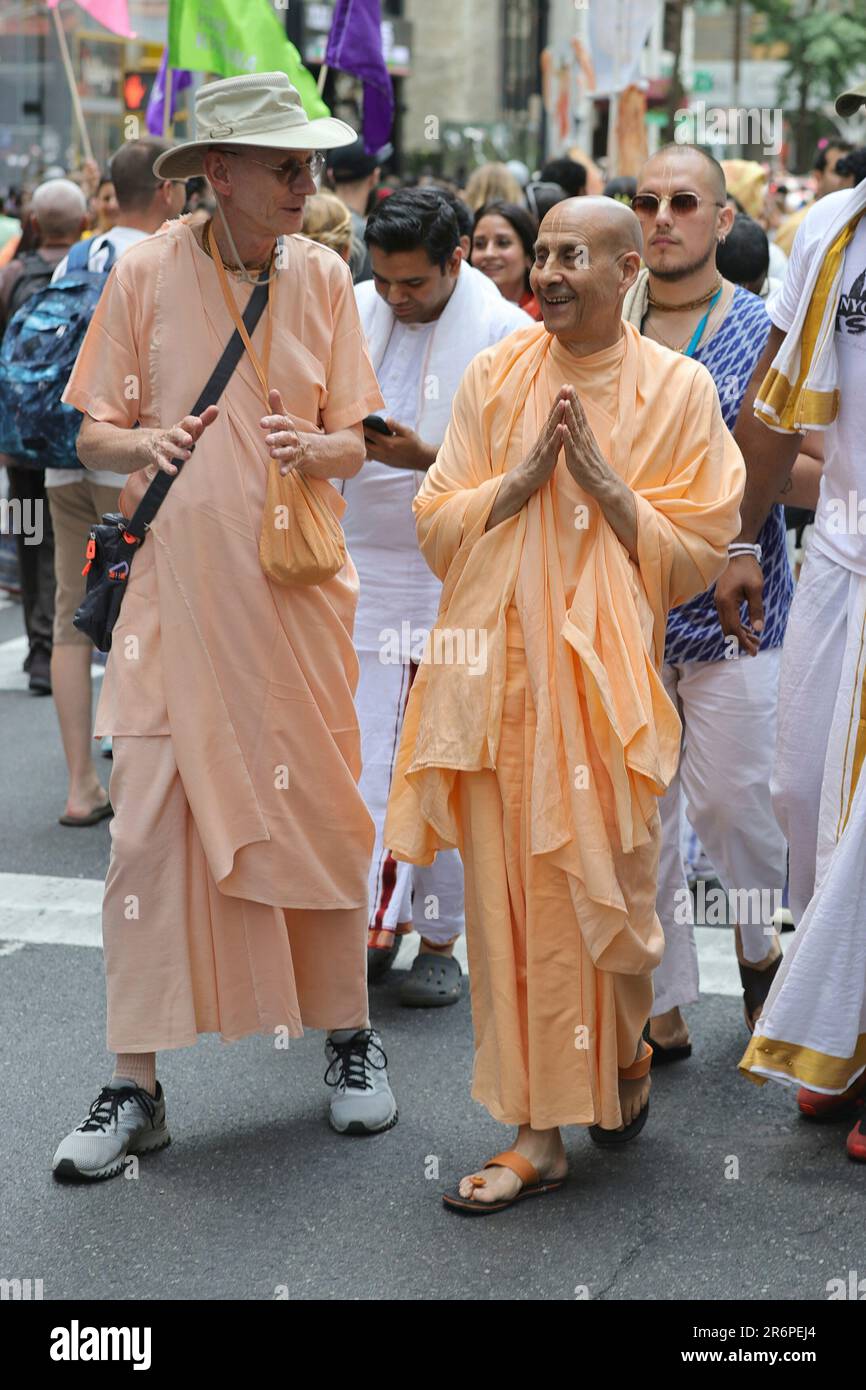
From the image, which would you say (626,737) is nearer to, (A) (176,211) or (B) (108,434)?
(B) (108,434)

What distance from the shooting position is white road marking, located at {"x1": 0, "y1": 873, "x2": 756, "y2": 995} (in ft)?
18.0

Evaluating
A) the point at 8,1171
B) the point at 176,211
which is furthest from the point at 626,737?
the point at 176,211

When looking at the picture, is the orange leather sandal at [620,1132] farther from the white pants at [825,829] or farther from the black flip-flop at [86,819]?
the black flip-flop at [86,819]

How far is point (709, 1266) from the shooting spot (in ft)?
12.0

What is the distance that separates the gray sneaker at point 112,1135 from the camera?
403cm

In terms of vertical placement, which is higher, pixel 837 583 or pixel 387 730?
pixel 837 583

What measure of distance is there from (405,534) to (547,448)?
5.11ft

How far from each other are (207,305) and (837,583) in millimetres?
1526

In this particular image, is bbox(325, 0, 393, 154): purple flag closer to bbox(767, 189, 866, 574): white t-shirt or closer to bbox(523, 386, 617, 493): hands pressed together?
bbox(767, 189, 866, 574): white t-shirt

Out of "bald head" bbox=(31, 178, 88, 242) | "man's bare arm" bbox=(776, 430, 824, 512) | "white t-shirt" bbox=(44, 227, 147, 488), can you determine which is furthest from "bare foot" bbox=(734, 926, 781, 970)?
"bald head" bbox=(31, 178, 88, 242)

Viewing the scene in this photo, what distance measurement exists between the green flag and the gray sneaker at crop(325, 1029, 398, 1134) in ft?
15.4

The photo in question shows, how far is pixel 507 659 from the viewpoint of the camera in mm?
3895

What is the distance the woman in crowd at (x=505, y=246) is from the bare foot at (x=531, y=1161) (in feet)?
13.6
